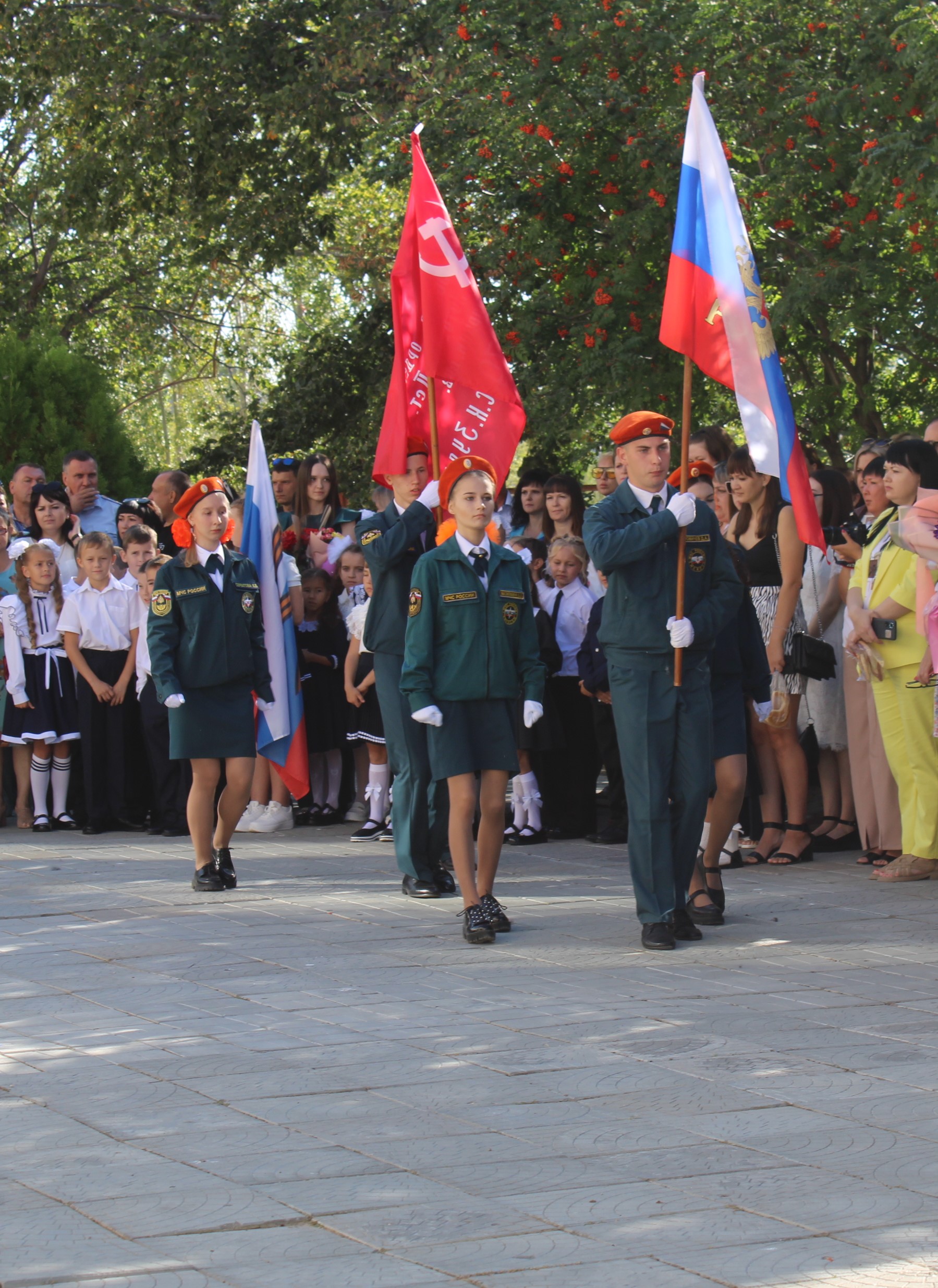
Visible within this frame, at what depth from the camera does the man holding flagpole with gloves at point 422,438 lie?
862 cm

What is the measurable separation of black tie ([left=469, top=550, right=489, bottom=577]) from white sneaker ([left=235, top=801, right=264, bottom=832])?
460 cm

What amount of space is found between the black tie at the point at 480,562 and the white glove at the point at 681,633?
103cm

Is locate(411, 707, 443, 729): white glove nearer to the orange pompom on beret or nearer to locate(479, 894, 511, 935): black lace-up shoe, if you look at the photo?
locate(479, 894, 511, 935): black lace-up shoe

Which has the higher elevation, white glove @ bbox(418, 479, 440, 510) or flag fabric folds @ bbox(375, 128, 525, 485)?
flag fabric folds @ bbox(375, 128, 525, 485)

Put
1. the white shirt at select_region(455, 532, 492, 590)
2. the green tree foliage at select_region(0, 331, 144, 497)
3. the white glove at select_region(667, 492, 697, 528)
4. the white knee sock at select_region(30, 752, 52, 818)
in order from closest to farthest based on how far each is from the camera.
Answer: the white glove at select_region(667, 492, 697, 528) → the white shirt at select_region(455, 532, 492, 590) → the white knee sock at select_region(30, 752, 52, 818) → the green tree foliage at select_region(0, 331, 144, 497)

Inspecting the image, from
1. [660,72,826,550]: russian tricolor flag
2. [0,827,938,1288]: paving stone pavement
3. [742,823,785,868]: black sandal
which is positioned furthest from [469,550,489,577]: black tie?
[742,823,785,868]: black sandal

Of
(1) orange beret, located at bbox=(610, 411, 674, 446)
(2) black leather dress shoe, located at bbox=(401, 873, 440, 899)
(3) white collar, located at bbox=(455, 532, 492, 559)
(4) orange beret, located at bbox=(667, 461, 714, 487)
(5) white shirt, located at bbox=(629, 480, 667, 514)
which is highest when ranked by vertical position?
(4) orange beret, located at bbox=(667, 461, 714, 487)

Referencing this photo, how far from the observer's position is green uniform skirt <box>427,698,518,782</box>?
755 centimetres

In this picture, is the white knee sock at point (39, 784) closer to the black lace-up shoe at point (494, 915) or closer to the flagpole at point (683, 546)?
the black lace-up shoe at point (494, 915)

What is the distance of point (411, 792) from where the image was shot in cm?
855

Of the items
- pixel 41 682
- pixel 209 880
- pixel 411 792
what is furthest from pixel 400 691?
pixel 41 682

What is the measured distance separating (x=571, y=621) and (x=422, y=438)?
6.73 feet

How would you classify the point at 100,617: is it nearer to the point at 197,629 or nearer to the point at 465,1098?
the point at 197,629

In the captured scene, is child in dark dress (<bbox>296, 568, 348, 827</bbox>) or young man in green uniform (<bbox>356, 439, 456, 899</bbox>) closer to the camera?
young man in green uniform (<bbox>356, 439, 456, 899</bbox>)
